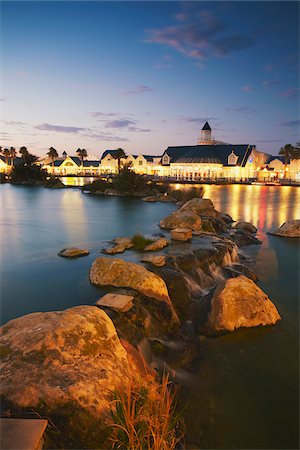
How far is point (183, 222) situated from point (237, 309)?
1048 cm

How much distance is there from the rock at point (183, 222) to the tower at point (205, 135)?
7495cm

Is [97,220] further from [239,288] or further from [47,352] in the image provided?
[47,352]

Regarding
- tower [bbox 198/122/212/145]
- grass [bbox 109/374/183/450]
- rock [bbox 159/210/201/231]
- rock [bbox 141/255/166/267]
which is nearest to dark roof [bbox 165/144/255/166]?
tower [bbox 198/122/212/145]

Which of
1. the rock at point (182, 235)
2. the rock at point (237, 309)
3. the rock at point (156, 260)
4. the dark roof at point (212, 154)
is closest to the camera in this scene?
the rock at point (237, 309)

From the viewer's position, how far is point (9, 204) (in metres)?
36.9

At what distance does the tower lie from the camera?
90.1 metres

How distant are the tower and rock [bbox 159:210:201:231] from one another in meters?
75.0

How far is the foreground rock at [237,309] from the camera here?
8484 mm

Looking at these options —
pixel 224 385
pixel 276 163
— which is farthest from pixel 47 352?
pixel 276 163

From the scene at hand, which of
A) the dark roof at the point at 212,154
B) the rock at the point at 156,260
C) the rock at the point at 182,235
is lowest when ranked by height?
the rock at the point at 156,260

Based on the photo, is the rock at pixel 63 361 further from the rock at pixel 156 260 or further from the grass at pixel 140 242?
the grass at pixel 140 242

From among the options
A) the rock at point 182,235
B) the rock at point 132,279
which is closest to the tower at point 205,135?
the rock at point 182,235

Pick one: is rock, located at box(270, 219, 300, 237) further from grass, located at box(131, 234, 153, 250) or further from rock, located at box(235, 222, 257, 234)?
grass, located at box(131, 234, 153, 250)

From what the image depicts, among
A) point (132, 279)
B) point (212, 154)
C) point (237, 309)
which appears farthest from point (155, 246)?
point (212, 154)
